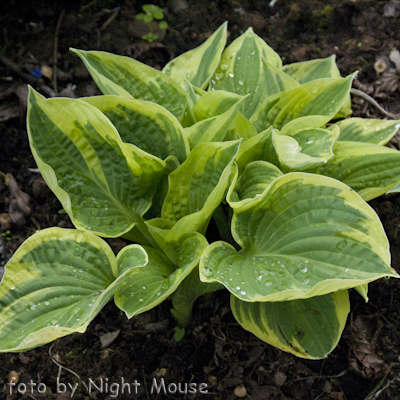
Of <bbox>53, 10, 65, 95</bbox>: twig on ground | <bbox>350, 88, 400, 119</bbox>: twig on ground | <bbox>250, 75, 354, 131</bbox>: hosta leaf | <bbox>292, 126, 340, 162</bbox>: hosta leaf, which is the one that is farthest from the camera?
<bbox>53, 10, 65, 95</bbox>: twig on ground

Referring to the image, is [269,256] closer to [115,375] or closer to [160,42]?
[115,375]

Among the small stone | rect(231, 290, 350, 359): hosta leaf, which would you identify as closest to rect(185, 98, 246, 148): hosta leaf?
rect(231, 290, 350, 359): hosta leaf

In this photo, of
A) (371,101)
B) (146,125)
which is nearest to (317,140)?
(146,125)

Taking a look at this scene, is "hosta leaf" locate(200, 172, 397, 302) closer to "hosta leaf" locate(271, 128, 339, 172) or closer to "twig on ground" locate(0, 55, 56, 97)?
"hosta leaf" locate(271, 128, 339, 172)

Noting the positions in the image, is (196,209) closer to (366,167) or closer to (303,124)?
(303,124)

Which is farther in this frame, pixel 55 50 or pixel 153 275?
pixel 55 50

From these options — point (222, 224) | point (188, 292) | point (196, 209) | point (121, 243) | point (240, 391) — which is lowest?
point (240, 391)

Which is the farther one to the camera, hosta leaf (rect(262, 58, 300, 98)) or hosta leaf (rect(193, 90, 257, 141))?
hosta leaf (rect(262, 58, 300, 98))
